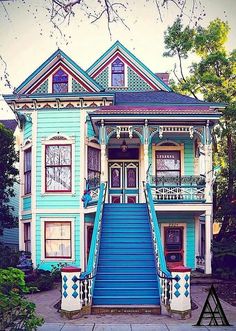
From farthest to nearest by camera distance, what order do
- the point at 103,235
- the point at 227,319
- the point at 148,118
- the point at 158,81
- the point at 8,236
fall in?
the point at 8,236 < the point at 158,81 < the point at 148,118 < the point at 103,235 < the point at 227,319

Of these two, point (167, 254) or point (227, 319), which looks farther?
point (167, 254)

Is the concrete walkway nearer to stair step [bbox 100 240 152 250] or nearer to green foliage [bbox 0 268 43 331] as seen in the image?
green foliage [bbox 0 268 43 331]

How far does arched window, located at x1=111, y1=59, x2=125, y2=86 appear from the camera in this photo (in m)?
21.9

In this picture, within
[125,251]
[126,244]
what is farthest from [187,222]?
[125,251]

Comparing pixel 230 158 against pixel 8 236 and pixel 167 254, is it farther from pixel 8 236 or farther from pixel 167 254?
pixel 8 236

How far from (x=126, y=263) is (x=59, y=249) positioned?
19.3 ft

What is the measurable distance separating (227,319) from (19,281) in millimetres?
5508

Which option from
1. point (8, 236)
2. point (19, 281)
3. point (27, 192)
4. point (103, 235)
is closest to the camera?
point (19, 281)

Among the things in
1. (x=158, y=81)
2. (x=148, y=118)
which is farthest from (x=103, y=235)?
(x=158, y=81)

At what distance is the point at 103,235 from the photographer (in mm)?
14719

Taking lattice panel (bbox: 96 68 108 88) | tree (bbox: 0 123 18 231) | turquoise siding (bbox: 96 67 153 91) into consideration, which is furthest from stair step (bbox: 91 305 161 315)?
lattice panel (bbox: 96 68 108 88)

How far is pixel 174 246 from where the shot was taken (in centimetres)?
1856

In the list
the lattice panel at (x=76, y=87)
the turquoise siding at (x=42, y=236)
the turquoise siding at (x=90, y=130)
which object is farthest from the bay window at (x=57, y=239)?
the lattice panel at (x=76, y=87)

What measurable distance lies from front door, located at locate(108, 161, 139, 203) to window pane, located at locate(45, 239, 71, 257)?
2976mm
